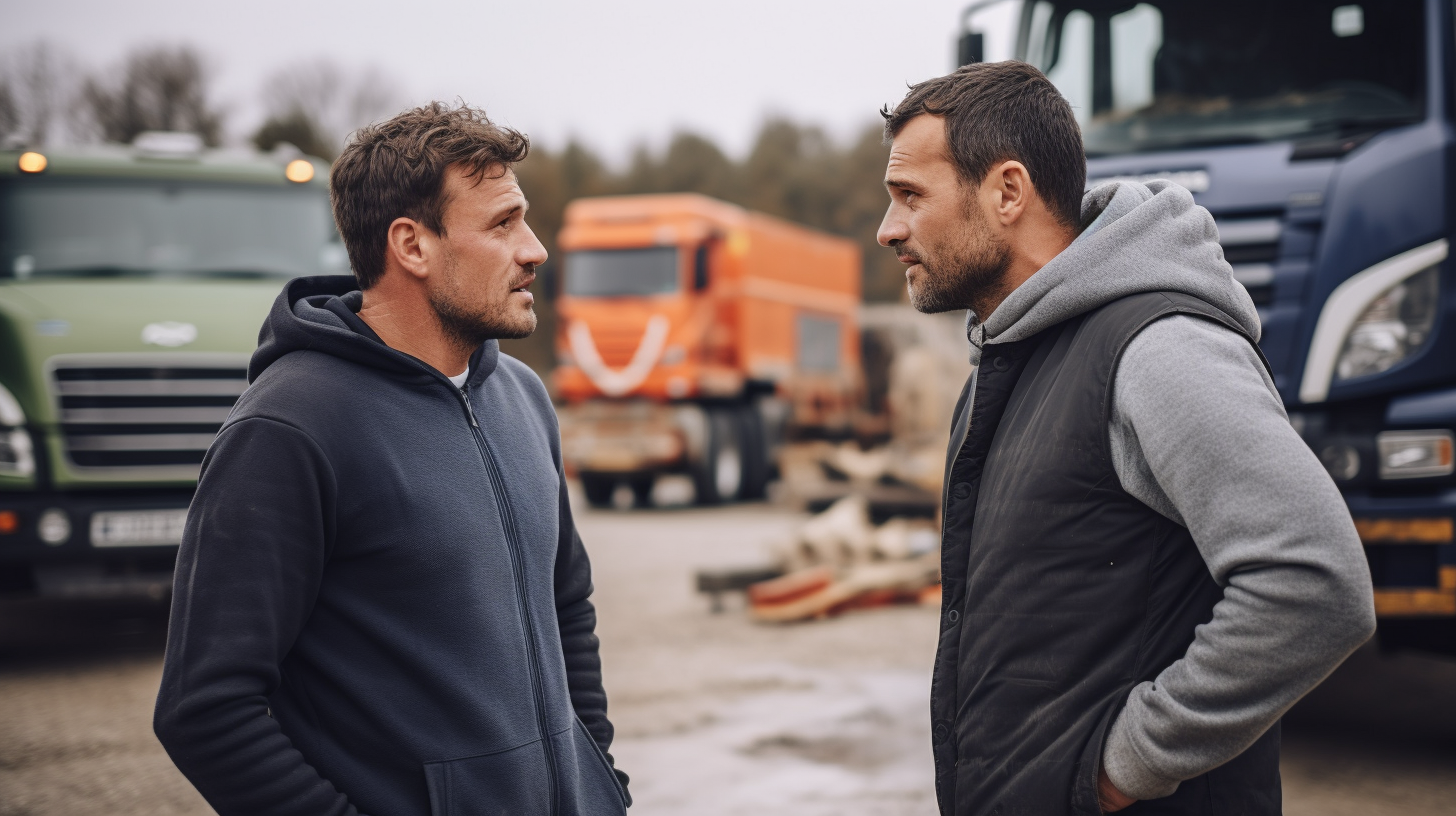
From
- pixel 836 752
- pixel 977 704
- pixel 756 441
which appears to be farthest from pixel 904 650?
pixel 756 441

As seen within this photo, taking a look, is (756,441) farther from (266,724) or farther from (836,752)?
(266,724)

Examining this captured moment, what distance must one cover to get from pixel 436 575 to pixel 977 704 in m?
0.89

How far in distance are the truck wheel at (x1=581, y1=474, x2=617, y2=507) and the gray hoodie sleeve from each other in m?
14.8

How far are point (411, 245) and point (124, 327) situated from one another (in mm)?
5408

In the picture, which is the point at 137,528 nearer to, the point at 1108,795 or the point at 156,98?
the point at 1108,795

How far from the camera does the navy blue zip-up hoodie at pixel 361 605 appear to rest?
5.85ft

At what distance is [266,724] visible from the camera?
178 cm

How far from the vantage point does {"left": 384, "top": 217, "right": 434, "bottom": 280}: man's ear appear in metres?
2.15

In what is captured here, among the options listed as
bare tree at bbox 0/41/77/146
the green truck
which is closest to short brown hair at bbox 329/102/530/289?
the green truck

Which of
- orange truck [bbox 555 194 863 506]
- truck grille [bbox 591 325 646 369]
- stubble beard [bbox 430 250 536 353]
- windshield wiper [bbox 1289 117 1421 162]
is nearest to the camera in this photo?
stubble beard [bbox 430 250 536 353]

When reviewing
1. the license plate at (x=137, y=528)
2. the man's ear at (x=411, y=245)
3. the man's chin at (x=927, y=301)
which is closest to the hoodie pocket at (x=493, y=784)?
the man's ear at (x=411, y=245)

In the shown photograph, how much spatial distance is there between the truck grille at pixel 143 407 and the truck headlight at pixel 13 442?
19 cm

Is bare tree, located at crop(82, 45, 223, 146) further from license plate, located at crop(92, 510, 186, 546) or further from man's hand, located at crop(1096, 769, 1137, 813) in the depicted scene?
man's hand, located at crop(1096, 769, 1137, 813)

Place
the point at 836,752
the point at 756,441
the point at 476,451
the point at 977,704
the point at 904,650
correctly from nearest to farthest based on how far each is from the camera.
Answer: the point at 977,704, the point at 476,451, the point at 836,752, the point at 904,650, the point at 756,441
